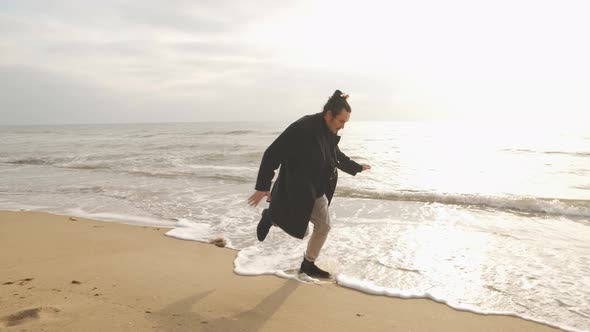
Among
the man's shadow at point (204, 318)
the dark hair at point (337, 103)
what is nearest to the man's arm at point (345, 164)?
the dark hair at point (337, 103)

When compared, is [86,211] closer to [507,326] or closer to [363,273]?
[363,273]

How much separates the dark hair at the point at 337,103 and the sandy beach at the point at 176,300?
1.74 metres

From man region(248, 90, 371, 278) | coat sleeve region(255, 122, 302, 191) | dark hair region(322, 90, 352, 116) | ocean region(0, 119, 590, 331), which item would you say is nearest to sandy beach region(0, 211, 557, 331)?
ocean region(0, 119, 590, 331)

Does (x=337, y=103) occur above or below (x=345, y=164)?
above

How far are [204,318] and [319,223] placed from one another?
4.87 feet

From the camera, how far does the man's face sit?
3.66 meters

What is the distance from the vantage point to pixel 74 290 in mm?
3350

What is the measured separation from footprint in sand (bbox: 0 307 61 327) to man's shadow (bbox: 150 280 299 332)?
76 cm

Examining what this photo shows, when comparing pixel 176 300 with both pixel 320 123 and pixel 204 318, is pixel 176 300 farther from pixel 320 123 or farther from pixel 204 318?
pixel 320 123

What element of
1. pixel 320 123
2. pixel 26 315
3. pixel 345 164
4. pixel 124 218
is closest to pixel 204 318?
pixel 26 315

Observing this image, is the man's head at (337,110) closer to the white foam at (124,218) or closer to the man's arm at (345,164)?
the man's arm at (345,164)

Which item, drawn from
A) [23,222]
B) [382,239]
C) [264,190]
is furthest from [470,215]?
[23,222]

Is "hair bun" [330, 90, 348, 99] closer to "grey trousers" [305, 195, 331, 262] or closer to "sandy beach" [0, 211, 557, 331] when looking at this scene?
"grey trousers" [305, 195, 331, 262]

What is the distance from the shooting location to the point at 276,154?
11.6 ft
